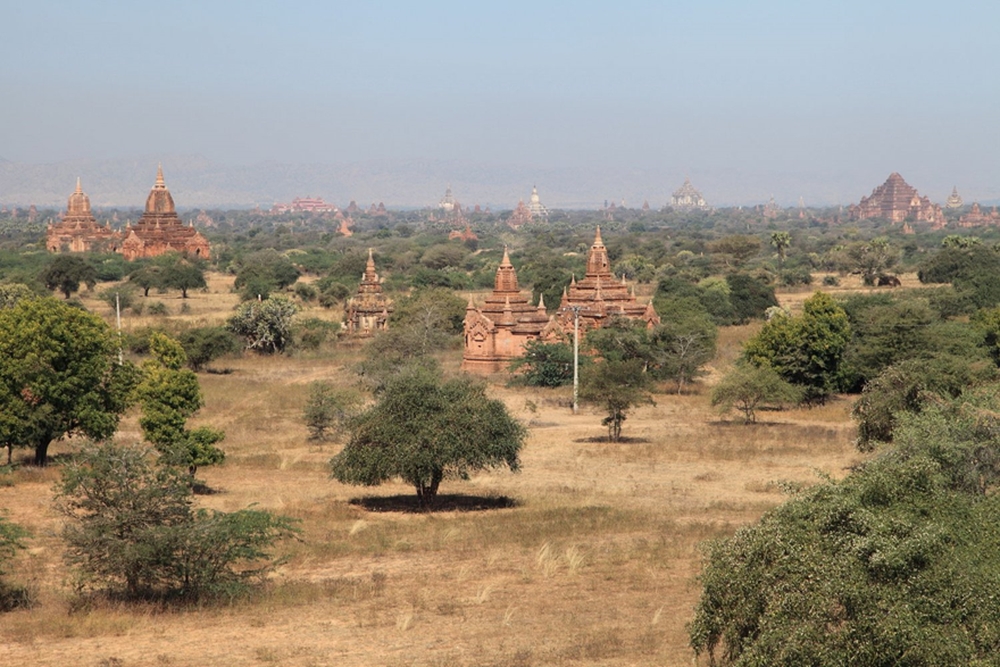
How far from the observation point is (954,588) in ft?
41.3

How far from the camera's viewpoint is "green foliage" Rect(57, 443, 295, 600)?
1893cm

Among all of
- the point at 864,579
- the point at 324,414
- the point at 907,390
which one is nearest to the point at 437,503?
the point at 324,414

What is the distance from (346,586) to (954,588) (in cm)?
1055

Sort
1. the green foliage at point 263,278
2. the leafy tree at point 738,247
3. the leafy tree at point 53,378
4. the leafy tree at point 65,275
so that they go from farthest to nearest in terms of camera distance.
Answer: the leafy tree at point 738,247 → the leafy tree at point 65,275 → the green foliage at point 263,278 → the leafy tree at point 53,378

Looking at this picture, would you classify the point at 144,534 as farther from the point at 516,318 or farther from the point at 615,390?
the point at 516,318

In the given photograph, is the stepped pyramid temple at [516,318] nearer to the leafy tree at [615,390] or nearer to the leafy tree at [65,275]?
the leafy tree at [615,390]

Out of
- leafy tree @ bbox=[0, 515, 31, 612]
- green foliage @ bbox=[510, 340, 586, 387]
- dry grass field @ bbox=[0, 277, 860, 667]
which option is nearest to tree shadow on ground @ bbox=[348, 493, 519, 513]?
dry grass field @ bbox=[0, 277, 860, 667]

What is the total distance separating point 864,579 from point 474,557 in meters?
10.9

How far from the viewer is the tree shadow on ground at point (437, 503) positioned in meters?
27.3

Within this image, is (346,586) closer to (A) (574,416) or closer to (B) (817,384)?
(A) (574,416)

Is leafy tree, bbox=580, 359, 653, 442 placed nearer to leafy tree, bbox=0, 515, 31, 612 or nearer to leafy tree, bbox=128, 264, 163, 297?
leafy tree, bbox=0, 515, 31, 612

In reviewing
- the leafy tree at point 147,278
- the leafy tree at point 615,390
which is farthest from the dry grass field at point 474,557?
the leafy tree at point 147,278

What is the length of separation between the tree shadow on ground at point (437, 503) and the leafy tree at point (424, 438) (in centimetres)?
47

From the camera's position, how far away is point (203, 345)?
168 ft
